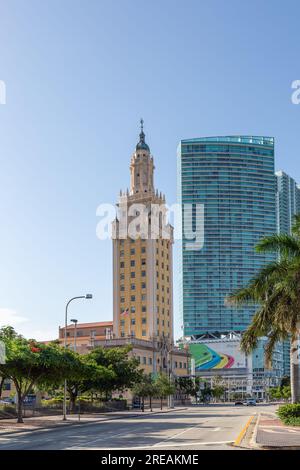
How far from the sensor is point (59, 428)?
145 ft

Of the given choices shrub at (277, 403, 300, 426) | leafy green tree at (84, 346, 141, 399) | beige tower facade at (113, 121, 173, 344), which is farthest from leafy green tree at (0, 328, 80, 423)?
beige tower facade at (113, 121, 173, 344)

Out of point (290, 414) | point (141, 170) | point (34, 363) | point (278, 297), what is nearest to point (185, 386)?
point (141, 170)

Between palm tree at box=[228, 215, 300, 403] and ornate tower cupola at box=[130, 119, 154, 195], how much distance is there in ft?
333

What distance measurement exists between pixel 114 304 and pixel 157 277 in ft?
34.9

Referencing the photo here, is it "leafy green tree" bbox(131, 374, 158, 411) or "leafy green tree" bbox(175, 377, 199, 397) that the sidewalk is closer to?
"leafy green tree" bbox(131, 374, 158, 411)

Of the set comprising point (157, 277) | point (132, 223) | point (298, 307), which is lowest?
point (298, 307)

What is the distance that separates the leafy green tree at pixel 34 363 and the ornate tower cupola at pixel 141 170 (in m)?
88.8

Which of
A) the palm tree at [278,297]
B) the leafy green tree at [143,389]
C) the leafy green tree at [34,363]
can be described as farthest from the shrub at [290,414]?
the leafy green tree at [143,389]

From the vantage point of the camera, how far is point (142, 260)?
13400 centimetres

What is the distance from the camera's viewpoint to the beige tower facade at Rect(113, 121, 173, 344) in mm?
131625

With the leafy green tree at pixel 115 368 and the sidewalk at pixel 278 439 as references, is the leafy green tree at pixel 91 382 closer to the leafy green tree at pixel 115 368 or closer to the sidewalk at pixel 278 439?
the leafy green tree at pixel 115 368

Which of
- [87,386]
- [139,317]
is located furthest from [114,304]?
[87,386]

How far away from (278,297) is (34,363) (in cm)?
2024

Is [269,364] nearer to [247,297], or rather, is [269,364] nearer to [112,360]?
[247,297]
